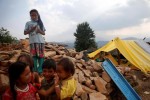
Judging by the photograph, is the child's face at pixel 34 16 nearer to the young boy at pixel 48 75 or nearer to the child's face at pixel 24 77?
the young boy at pixel 48 75

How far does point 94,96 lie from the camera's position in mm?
5547

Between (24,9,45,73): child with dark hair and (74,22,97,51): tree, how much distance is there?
25.8 m

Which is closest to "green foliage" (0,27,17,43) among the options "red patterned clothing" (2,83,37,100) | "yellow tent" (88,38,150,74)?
"yellow tent" (88,38,150,74)

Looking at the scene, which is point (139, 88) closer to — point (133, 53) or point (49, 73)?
point (133, 53)

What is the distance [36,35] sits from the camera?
190 inches

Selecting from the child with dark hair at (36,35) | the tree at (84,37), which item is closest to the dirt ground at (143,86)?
the child with dark hair at (36,35)

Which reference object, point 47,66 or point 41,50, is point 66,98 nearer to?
point 47,66

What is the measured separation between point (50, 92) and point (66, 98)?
0.56 ft

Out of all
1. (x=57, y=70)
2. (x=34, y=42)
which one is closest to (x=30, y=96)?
(x=57, y=70)

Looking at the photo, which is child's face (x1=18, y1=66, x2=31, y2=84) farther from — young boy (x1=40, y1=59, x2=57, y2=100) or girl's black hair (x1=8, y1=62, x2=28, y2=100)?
young boy (x1=40, y1=59, x2=57, y2=100)

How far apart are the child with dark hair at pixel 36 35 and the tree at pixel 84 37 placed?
25764 mm

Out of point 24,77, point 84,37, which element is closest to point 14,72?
point 24,77

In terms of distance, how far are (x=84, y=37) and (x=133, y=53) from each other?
22.2m

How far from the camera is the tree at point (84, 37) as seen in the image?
102 ft
